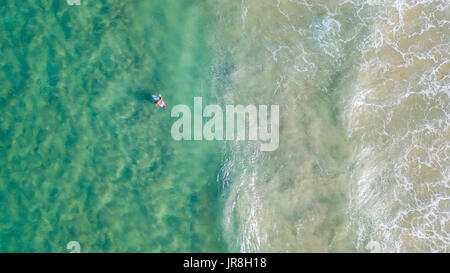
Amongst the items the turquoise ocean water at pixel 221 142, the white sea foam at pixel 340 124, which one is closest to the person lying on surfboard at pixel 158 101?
the turquoise ocean water at pixel 221 142

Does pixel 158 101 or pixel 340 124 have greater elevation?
pixel 158 101

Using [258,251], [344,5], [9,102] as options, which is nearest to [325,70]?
[344,5]

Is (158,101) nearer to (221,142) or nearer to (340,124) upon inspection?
(221,142)

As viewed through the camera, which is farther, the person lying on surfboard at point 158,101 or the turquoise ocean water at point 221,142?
the person lying on surfboard at point 158,101

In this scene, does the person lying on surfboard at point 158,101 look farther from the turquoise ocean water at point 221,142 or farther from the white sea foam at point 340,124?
the white sea foam at point 340,124

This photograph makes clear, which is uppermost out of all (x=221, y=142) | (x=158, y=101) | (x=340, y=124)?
(x=158, y=101)

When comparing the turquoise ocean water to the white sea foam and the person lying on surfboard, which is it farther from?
the person lying on surfboard

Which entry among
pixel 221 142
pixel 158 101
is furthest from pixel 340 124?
pixel 158 101

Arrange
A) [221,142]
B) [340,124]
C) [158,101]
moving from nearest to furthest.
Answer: [340,124], [158,101], [221,142]
